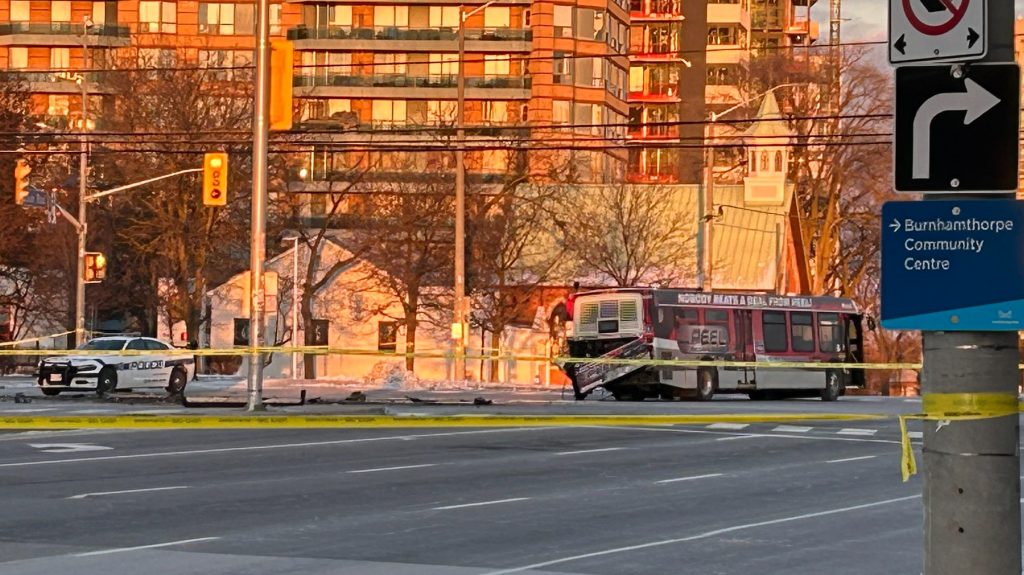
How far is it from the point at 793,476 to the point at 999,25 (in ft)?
51.1

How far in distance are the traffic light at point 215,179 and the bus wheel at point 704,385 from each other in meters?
12.7

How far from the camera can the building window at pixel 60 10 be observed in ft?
351

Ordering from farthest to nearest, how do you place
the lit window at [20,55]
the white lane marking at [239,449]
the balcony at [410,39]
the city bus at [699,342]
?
1. the lit window at [20,55]
2. the balcony at [410,39]
3. the city bus at [699,342]
4. the white lane marking at [239,449]

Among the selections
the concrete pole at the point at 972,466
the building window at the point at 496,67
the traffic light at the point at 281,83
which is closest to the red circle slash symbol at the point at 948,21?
the concrete pole at the point at 972,466

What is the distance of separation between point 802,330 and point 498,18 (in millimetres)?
58665

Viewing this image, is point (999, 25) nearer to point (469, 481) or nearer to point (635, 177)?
point (469, 481)

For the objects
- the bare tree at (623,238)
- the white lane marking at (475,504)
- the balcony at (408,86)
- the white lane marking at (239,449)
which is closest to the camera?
the white lane marking at (475,504)

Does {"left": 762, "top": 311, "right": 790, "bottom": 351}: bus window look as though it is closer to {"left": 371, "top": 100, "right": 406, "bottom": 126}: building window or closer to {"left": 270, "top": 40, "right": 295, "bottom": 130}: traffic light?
{"left": 270, "top": 40, "right": 295, "bottom": 130}: traffic light

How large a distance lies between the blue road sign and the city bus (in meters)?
36.0

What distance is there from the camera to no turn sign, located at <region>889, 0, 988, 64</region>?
5.68 m

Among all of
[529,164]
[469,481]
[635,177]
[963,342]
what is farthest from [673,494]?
[635,177]

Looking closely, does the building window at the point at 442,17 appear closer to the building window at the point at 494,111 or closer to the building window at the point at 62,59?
the building window at the point at 494,111

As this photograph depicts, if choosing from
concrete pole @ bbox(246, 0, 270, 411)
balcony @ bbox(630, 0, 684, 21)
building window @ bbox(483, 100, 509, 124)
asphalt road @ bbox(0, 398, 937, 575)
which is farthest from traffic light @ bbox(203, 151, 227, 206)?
balcony @ bbox(630, 0, 684, 21)

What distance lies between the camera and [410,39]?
103125 mm
